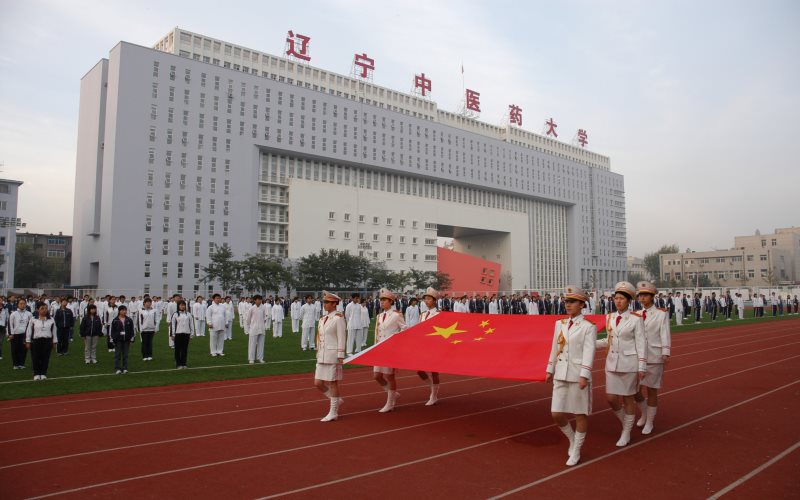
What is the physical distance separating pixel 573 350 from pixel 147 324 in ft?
42.1

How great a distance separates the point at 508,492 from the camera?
16.7ft

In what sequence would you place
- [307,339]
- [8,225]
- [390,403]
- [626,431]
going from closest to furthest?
[626,431]
[390,403]
[307,339]
[8,225]

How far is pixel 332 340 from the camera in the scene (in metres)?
8.10

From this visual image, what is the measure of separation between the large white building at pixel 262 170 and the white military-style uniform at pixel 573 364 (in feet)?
170

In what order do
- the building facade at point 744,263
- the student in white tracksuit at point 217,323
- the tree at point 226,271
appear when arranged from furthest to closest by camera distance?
the building facade at point 744,263 → the tree at point 226,271 → the student in white tracksuit at point 217,323

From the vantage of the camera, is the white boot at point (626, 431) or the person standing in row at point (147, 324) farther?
the person standing in row at point (147, 324)

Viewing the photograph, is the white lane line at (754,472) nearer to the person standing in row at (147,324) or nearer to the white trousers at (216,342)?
the person standing in row at (147,324)

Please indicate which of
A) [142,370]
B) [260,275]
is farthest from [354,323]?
[260,275]

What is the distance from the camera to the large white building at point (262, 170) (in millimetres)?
51812

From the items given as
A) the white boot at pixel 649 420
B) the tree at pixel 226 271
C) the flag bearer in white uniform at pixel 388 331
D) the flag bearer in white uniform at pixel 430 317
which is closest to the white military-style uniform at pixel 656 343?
the white boot at pixel 649 420

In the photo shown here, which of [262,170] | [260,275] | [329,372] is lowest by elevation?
[329,372]

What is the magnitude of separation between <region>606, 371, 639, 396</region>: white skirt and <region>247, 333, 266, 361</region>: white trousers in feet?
36.5

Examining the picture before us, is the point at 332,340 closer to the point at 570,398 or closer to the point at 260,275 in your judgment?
the point at 570,398

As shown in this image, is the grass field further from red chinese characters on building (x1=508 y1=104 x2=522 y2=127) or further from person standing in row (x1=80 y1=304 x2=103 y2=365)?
red chinese characters on building (x1=508 y1=104 x2=522 y2=127)
